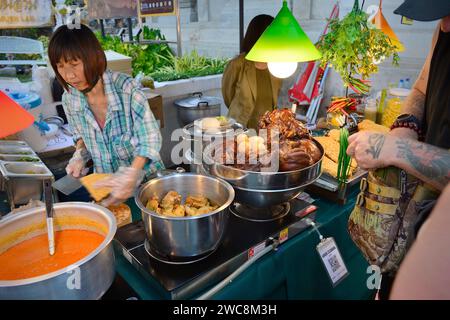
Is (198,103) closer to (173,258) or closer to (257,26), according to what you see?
(257,26)

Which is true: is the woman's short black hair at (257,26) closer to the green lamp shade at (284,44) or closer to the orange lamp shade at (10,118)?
the green lamp shade at (284,44)

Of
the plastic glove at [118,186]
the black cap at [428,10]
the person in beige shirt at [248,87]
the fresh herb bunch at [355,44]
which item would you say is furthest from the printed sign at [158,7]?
the black cap at [428,10]

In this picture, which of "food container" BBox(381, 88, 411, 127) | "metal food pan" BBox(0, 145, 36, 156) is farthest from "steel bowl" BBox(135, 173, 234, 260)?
"food container" BBox(381, 88, 411, 127)

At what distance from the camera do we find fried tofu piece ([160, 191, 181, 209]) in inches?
52.1

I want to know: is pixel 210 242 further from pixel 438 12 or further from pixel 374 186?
pixel 438 12

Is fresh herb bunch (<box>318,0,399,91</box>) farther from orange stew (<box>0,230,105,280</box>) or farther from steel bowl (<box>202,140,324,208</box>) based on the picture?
orange stew (<box>0,230,105,280</box>)

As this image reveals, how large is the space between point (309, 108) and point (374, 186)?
2.96 meters

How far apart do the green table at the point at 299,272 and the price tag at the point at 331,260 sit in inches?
2.6

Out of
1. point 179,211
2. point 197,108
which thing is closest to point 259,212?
point 179,211

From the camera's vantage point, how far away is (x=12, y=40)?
10.9 ft

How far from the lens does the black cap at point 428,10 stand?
3.54 ft

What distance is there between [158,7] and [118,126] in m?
3.26

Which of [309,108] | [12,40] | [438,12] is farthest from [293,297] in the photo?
[12,40]

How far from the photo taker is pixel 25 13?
9.43ft
